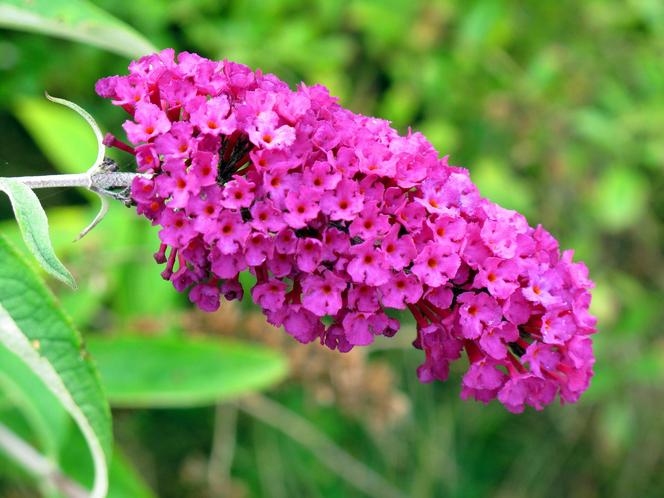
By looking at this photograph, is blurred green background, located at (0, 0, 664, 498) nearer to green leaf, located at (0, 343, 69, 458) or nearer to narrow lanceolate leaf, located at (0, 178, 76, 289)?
green leaf, located at (0, 343, 69, 458)

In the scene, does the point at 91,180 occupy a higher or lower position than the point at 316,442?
higher

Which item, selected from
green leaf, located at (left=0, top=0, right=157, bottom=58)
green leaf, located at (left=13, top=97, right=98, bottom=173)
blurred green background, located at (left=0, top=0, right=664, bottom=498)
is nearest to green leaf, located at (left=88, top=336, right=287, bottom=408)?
blurred green background, located at (left=0, top=0, right=664, bottom=498)

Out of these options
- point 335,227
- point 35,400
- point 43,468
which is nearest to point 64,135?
point 35,400

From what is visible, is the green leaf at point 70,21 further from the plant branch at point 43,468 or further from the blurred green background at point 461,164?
the blurred green background at point 461,164

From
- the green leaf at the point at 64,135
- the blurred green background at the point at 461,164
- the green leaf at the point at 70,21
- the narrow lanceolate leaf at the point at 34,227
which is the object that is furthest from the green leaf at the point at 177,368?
the narrow lanceolate leaf at the point at 34,227

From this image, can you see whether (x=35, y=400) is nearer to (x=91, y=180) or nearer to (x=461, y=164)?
(x=91, y=180)

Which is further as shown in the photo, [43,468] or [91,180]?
[43,468]

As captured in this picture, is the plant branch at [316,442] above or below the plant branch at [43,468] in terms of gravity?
above
